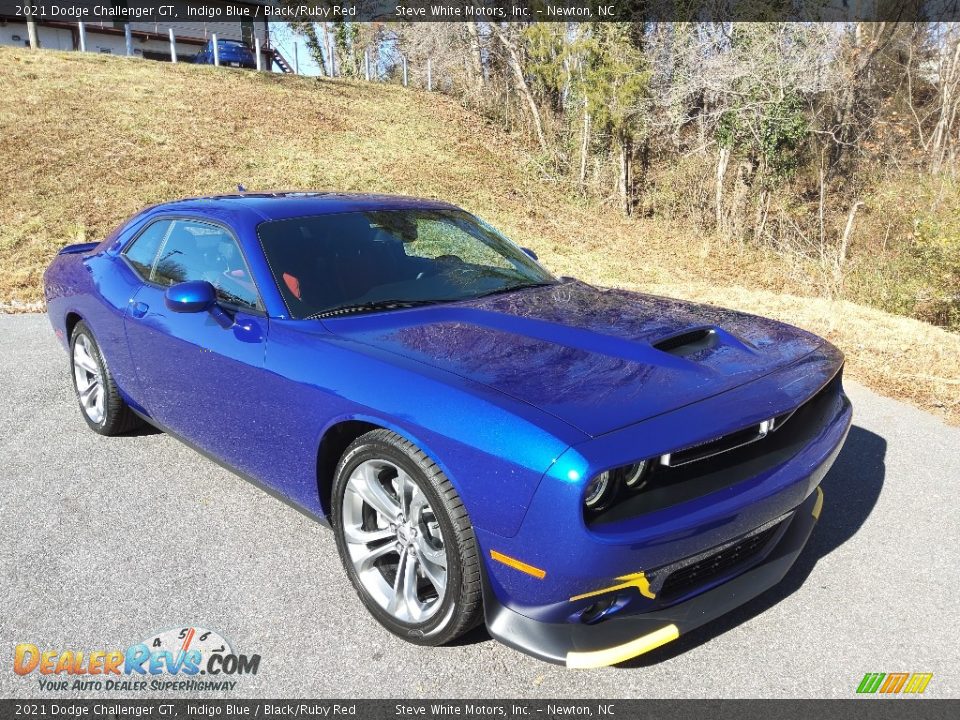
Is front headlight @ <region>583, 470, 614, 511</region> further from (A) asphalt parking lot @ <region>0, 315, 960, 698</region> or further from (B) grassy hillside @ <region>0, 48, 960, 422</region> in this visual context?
(B) grassy hillside @ <region>0, 48, 960, 422</region>

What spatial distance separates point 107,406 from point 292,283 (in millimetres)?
1949

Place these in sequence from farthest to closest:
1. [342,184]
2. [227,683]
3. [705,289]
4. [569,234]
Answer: [342,184], [569,234], [705,289], [227,683]

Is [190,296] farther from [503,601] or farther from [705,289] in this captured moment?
[705,289]

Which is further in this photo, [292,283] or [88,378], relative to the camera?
[88,378]

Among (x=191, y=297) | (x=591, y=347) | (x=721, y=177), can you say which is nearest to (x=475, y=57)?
(x=721, y=177)

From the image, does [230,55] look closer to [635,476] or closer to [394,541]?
[394,541]

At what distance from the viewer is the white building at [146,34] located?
1533 inches

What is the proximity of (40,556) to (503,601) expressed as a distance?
220cm

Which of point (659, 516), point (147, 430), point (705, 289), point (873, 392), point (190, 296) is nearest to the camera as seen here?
point (659, 516)

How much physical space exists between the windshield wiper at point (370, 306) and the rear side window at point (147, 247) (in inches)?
59.1

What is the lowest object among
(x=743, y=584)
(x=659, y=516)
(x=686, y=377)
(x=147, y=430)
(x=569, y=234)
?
(x=569, y=234)

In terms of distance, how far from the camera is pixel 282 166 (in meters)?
17.3

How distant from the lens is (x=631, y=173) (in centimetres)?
1784

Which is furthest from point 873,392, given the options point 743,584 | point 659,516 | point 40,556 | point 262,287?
point 40,556
